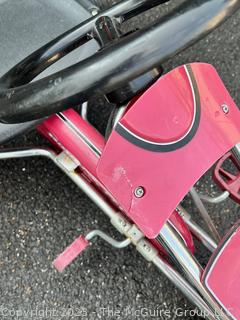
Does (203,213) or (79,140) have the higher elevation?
(79,140)

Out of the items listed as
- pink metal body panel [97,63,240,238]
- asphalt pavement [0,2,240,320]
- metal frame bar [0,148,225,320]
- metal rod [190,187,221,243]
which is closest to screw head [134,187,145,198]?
pink metal body panel [97,63,240,238]

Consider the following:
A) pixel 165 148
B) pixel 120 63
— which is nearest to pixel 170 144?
pixel 165 148

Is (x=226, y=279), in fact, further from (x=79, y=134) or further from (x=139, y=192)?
(x=79, y=134)

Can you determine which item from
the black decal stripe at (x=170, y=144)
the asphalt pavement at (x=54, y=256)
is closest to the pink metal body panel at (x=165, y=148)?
the black decal stripe at (x=170, y=144)

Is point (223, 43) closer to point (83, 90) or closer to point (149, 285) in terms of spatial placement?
point (149, 285)

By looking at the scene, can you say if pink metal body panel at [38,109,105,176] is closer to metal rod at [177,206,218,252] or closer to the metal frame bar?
the metal frame bar

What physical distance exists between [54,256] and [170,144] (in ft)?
1.61

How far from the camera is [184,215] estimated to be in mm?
896

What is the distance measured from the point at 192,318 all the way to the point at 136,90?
56 cm

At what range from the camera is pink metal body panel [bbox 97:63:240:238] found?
65 centimetres

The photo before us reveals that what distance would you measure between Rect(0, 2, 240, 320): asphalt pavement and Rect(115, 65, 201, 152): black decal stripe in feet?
1.39

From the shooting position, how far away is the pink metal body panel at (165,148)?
2.13 feet

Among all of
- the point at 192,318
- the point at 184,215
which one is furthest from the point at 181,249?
the point at 192,318

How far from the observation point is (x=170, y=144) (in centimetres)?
66
